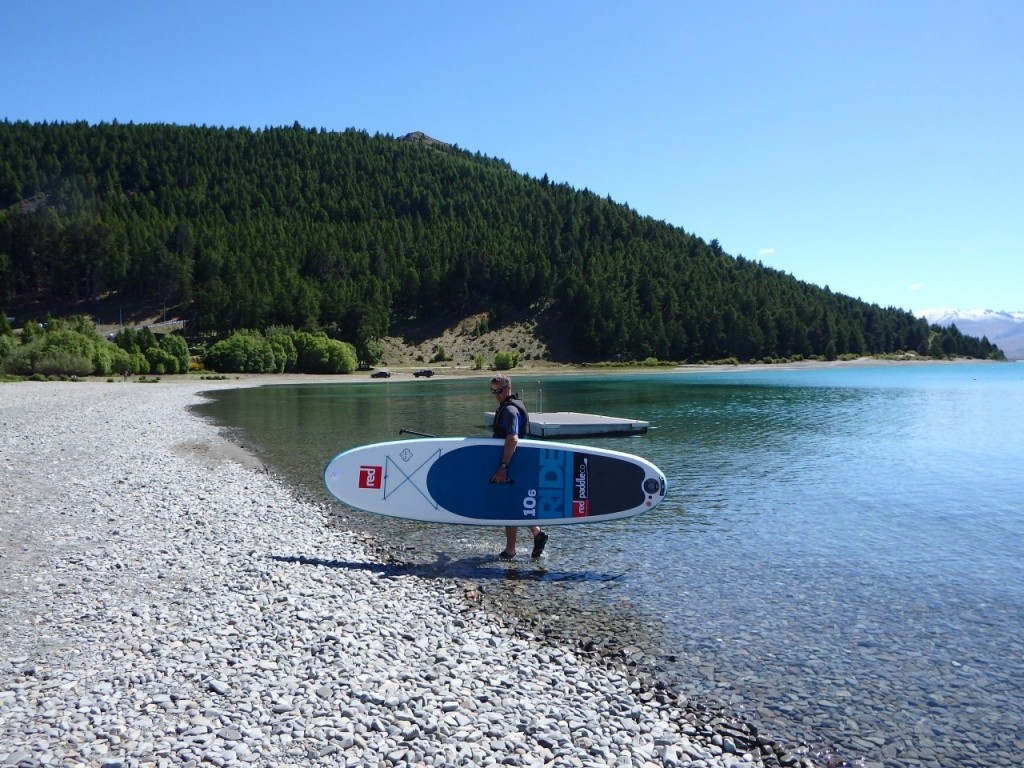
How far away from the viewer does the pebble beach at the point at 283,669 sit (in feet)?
20.4

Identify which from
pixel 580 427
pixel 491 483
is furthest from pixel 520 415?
pixel 580 427

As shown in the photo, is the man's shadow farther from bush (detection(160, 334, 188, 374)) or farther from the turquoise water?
bush (detection(160, 334, 188, 374))

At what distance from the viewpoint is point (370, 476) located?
13773 millimetres

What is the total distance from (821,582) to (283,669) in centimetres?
875

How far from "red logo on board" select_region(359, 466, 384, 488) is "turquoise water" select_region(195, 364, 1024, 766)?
53.1 inches

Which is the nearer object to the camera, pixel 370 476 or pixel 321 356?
pixel 370 476

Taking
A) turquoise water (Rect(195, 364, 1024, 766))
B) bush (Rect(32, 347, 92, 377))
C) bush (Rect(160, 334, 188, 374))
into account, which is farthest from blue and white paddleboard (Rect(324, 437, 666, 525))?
bush (Rect(160, 334, 188, 374))

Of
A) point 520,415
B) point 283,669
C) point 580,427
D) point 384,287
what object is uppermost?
point 384,287

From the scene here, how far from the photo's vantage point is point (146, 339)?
104 m

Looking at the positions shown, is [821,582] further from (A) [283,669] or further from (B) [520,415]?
(A) [283,669]

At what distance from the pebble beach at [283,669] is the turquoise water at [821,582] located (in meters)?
1.03

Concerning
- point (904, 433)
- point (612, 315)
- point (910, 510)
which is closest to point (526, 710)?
point (910, 510)

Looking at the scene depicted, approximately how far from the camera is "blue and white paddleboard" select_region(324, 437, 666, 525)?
1313 centimetres

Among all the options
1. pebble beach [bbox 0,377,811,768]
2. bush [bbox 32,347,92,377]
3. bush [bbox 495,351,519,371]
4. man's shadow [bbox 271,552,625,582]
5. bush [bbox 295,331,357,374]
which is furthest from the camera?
bush [bbox 495,351,519,371]
